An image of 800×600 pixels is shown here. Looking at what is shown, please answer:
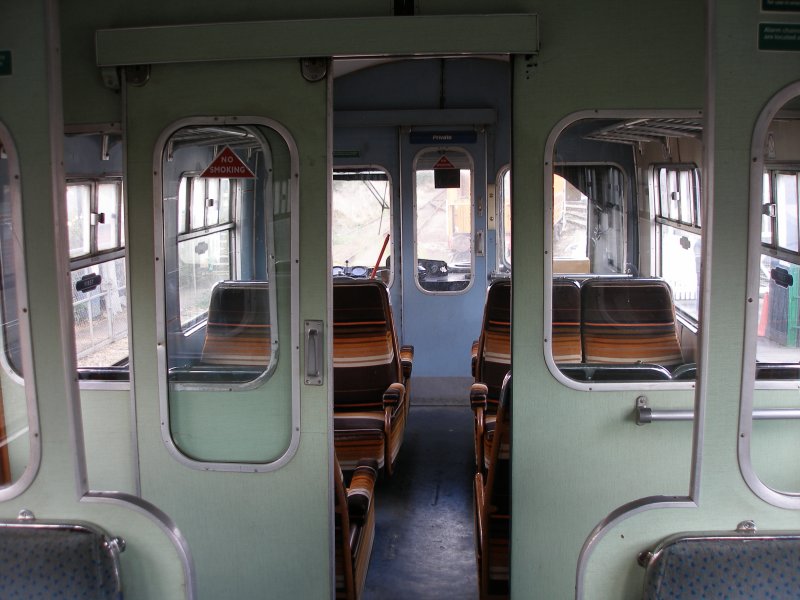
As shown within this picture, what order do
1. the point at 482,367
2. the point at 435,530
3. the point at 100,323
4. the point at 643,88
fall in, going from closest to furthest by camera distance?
the point at 643,88 → the point at 100,323 → the point at 435,530 → the point at 482,367

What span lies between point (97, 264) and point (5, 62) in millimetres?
1796

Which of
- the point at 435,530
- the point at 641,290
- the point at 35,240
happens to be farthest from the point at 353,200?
the point at 35,240

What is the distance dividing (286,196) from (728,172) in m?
1.68

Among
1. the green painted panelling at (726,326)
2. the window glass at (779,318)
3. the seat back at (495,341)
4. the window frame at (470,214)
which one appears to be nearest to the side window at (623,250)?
the window glass at (779,318)

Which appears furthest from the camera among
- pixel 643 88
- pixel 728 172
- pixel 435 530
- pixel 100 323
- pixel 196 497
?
pixel 435 530

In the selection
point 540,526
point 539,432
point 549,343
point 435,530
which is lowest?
point 435,530

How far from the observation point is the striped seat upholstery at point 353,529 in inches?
136

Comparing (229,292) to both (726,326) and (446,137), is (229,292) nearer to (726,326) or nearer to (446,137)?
(726,326)

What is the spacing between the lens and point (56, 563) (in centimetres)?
221

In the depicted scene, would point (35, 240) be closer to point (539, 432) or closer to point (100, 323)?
point (100, 323)

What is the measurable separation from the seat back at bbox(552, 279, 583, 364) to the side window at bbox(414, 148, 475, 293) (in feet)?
12.0

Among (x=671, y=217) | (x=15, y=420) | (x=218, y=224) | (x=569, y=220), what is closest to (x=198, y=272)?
(x=218, y=224)

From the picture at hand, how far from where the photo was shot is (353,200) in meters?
7.10

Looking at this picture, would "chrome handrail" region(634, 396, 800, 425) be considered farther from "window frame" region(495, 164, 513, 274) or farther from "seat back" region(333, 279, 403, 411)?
"window frame" region(495, 164, 513, 274)
